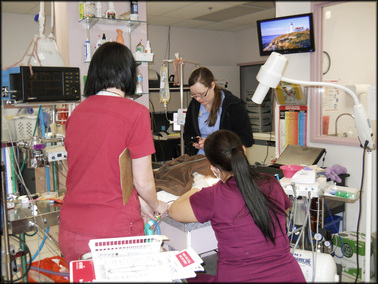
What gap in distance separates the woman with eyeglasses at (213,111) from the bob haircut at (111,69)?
45.8 inches

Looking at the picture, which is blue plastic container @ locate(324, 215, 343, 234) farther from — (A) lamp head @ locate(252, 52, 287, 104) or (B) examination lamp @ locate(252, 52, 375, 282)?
(A) lamp head @ locate(252, 52, 287, 104)

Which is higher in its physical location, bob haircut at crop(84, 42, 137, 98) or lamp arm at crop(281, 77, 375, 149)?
bob haircut at crop(84, 42, 137, 98)

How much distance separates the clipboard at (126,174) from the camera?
1.35m

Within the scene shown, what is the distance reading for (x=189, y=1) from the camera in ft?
2.98

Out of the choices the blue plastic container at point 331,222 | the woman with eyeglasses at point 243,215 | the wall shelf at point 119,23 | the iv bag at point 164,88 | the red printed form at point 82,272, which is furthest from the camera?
the iv bag at point 164,88

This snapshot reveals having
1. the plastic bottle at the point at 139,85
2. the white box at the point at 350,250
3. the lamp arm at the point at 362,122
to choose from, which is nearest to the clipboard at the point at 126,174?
the lamp arm at the point at 362,122

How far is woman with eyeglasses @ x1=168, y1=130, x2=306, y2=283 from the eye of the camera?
52.7 inches

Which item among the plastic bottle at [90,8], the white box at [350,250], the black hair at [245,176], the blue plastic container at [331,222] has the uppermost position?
the plastic bottle at [90,8]

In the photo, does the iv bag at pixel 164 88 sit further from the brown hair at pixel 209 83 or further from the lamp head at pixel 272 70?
the lamp head at pixel 272 70

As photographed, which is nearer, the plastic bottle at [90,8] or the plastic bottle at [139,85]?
the plastic bottle at [90,8]

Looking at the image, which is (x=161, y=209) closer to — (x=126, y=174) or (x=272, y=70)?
(x=126, y=174)

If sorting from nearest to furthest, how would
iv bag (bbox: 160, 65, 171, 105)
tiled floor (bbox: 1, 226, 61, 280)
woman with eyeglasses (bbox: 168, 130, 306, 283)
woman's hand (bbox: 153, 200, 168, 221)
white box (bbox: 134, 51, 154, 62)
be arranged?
woman with eyeglasses (bbox: 168, 130, 306, 283)
woman's hand (bbox: 153, 200, 168, 221)
tiled floor (bbox: 1, 226, 61, 280)
white box (bbox: 134, 51, 154, 62)
iv bag (bbox: 160, 65, 171, 105)

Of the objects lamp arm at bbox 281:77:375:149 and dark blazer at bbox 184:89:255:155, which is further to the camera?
dark blazer at bbox 184:89:255:155

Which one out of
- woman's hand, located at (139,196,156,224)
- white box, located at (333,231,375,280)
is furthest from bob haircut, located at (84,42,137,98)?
white box, located at (333,231,375,280)
